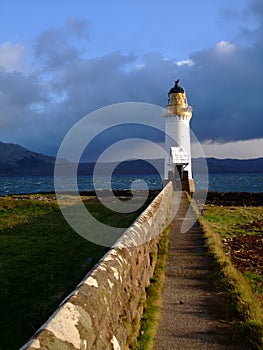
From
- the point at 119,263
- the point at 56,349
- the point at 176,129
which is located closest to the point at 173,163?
the point at 176,129

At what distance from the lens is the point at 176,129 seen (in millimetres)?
33375

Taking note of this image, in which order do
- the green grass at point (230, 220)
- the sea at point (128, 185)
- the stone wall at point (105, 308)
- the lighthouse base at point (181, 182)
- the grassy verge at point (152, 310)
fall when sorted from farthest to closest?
the sea at point (128, 185) → the lighthouse base at point (181, 182) → the green grass at point (230, 220) → the grassy verge at point (152, 310) → the stone wall at point (105, 308)

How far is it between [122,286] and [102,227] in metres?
10.8

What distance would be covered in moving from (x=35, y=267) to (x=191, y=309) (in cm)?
434

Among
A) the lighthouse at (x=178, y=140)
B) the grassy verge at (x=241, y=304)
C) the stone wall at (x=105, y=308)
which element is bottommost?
the grassy verge at (x=241, y=304)

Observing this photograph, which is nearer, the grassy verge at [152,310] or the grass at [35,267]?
the grassy verge at [152,310]

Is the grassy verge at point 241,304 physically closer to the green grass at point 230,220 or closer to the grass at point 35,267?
the grass at point 35,267

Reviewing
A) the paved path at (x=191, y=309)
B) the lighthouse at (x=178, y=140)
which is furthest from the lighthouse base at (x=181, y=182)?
the paved path at (x=191, y=309)

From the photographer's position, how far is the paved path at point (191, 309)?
15.8 ft

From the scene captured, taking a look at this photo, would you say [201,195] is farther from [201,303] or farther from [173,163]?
[201,303]

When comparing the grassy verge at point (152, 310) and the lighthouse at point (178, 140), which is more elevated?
the lighthouse at point (178, 140)

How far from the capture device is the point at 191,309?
5918mm

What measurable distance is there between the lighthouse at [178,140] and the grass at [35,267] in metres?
14.6

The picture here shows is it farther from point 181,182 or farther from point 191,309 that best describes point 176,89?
point 191,309
